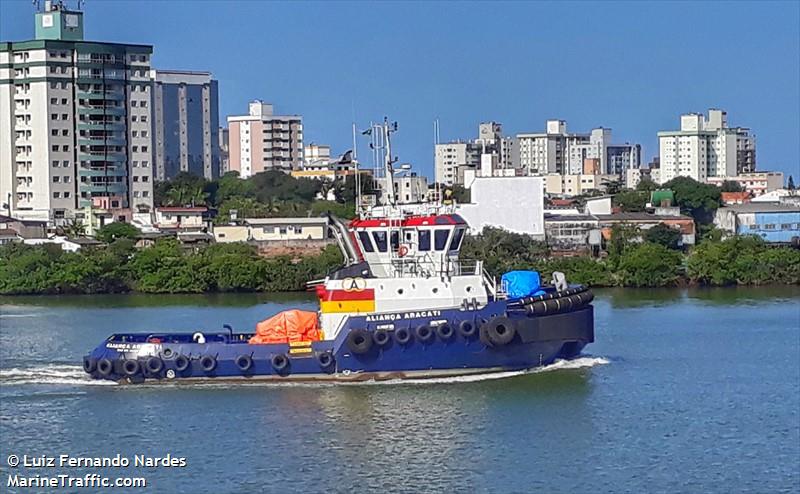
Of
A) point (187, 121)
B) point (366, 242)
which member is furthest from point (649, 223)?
point (187, 121)

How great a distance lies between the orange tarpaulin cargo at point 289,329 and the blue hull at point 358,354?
0.31 meters

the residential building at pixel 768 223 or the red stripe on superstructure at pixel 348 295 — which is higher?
the residential building at pixel 768 223

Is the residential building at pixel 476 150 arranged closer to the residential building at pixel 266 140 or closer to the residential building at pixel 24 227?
the residential building at pixel 266 140

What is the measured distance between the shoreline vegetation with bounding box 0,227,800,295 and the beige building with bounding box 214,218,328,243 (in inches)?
153

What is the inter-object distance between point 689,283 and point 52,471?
90.5ft

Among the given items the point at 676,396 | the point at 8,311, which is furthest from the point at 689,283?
the point at 676,396

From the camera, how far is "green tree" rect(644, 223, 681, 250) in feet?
155

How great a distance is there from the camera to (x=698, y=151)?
93.0 meters

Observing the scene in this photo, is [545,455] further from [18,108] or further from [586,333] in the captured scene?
[18,108]

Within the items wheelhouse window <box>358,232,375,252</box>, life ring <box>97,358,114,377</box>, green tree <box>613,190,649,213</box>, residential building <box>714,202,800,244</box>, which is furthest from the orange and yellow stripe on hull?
green tree <box>613,190,649,213</box>

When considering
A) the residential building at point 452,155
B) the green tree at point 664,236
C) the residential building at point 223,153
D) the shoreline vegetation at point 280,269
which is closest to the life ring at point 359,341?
the shoreline vegetation at point 280,269

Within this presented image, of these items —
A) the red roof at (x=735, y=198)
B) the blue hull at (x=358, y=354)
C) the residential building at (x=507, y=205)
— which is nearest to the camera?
the blue hull at (x=358, y=354)

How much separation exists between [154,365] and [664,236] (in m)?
29.0

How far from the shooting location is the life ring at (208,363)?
2098 centimetres
